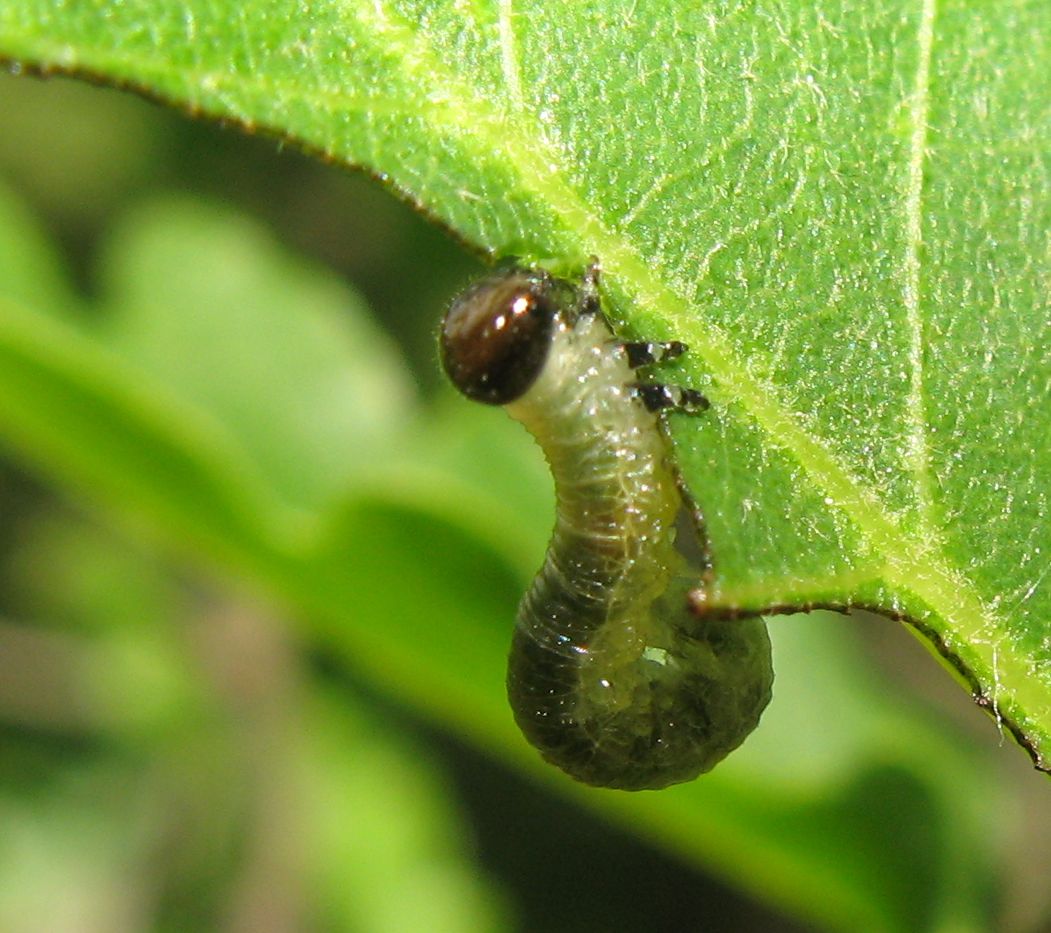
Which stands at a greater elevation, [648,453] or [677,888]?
[648,453]

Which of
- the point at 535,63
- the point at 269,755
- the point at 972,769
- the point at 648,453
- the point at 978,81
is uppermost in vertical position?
the point at 978,81

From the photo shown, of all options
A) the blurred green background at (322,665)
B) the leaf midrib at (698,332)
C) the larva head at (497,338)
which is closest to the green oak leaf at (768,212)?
the leaf midrib at (698,332)

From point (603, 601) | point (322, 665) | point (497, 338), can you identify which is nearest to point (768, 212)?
point (497, 338)

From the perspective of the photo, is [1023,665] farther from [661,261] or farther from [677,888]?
[677,888]

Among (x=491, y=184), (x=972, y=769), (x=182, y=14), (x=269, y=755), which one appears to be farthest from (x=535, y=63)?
(x=269, y=755)

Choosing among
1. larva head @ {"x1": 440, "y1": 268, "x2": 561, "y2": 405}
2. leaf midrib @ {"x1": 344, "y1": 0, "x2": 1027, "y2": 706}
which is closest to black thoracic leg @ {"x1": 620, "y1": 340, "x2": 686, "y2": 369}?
leaf midrib @ {"x1": 344, "y1": 0, "x2": 1027, "y2": 706}
